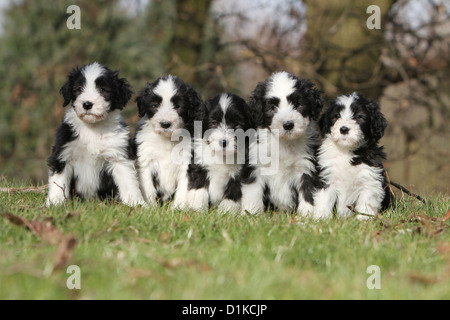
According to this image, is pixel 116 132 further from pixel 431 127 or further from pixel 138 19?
pixel 138 19

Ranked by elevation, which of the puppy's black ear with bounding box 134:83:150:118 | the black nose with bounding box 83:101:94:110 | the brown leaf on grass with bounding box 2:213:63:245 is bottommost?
the brown leaf on grass with bounding box 2:213:63:245

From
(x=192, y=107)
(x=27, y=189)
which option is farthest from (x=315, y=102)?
(x=27, y=189)

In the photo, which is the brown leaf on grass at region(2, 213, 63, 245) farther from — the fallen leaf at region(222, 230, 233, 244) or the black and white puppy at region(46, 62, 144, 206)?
the black and white puppy at region(46, 62, 144, 206)

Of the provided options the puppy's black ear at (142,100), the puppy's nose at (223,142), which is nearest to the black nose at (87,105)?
the puppy's black ear at (142,100)

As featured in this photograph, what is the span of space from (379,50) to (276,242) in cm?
684

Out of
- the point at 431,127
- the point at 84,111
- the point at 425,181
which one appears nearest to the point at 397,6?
the point at 431,127

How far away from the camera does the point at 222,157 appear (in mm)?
5336

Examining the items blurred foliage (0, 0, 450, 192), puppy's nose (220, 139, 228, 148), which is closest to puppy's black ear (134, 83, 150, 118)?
puppy's nose (220, 139, 228, 148)

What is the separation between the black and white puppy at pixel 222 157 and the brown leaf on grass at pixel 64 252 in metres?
1.77

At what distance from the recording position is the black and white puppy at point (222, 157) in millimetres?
5133

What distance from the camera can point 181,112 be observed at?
17.6 feet

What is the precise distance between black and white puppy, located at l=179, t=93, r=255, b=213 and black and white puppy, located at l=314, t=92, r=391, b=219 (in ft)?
2.64

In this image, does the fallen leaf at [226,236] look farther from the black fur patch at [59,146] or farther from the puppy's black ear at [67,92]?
the puppy's black ear at [67,92]

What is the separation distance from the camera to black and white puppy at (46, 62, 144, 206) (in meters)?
5.31
